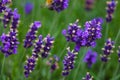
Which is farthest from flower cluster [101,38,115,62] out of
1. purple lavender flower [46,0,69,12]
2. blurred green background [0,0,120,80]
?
purple lavender flower [46,0,69,12]

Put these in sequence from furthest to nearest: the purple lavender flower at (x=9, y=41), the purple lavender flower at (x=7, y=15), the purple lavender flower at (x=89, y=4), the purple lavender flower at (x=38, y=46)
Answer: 1. the purple lavender flower at (x=89, y=4)
2. the purple lavender flower at (x=7, y=15)
3. the purple lavender flower at (x=38, y=46)
4. the purple lavender flower at (x=9, y=41)

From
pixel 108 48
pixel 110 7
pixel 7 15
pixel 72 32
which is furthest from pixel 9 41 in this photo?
pixel 110 7

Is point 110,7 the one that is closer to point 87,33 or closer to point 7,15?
point 87,33

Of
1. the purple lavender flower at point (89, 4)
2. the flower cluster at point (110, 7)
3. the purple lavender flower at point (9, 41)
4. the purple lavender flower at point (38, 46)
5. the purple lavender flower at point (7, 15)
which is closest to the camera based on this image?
the purple lavender flower at point (9, 41)

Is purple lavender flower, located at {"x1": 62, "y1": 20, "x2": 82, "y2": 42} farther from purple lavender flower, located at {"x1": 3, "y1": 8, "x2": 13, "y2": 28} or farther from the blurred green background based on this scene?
purple lavender flower, located at {"x1": 3, "y1": 8, "x2": 13, "y2": 28}

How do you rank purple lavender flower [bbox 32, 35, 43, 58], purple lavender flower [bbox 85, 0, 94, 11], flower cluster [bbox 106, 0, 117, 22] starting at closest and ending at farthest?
1. purple lavender flower [bbox 32, 35, 43, 58]
2. flower cluster [bbox 106, 0, 117, 22]
3. purple lavender flower [bbox 85, 0, 94, 11]

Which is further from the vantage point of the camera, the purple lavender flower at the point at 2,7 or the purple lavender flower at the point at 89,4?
the purple lavender flower at the point at 89,4

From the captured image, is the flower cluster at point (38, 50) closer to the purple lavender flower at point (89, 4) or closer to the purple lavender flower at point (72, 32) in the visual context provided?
the purple lavender flower at point (72, 32)

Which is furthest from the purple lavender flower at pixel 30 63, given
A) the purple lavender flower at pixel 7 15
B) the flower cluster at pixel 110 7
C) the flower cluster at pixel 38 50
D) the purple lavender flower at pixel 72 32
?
the flower cluster at pixel 110 7

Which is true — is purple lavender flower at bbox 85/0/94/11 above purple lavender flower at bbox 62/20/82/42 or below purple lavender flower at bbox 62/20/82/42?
above

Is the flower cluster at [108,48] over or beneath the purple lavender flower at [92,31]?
beneath

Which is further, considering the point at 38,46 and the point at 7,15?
the point at 7,15

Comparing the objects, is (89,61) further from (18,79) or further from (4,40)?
(4,40)
